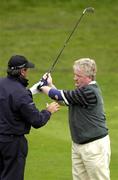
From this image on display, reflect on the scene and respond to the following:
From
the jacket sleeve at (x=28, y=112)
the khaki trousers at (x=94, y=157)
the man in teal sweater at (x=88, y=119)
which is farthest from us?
the khaki trousers at (x=94, y=157)

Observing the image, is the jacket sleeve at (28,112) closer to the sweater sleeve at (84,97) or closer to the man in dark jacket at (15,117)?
the man in dark jacket at (15,117)

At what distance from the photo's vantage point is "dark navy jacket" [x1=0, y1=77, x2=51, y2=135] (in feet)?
28.5

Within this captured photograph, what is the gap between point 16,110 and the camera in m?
8.71

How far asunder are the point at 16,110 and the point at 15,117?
0.30ft

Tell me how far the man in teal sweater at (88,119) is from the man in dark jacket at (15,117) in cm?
34

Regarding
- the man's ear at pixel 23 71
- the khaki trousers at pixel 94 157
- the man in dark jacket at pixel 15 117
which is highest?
the man's ear at pixel 23 71

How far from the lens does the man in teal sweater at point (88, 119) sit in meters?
8.86

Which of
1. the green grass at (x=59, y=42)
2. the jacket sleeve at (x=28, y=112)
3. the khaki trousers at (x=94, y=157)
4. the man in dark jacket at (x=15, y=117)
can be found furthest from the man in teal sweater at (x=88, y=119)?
the green grass at (x=59, y=42)

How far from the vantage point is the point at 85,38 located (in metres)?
22.3

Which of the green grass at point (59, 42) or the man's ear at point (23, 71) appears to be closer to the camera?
the man's ear at point (23, 71)

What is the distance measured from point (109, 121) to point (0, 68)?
18.9ft

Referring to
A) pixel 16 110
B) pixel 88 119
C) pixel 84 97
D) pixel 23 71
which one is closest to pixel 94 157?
pixel 88 119

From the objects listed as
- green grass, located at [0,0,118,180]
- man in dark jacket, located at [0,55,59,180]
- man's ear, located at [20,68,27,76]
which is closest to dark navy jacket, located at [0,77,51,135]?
man in dark jacket, located at [0,55,59,180]

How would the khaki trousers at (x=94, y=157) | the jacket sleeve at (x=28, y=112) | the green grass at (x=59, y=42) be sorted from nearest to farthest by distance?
1. the jacket sleeve at (x=28, y=112)
2. the khaki trousers at (x=94, y=157)
3. the green grass at (x=59, y=42)
